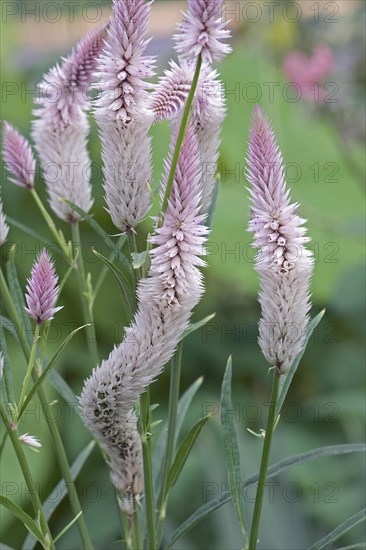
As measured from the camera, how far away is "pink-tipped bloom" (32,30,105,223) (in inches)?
26.3

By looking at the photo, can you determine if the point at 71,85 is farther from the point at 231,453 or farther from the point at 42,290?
the point at 231,453

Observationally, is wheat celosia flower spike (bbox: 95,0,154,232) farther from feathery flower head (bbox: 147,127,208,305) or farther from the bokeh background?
the bokeh background

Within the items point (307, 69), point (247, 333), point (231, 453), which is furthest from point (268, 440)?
point (307, 69)

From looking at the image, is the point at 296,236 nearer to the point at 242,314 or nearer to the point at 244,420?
the point at 244,420

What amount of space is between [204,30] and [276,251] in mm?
137

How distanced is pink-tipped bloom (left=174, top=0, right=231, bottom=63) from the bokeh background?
25.2 inches

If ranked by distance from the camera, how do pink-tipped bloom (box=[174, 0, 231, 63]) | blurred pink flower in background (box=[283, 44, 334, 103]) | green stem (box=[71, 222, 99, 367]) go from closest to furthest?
pink-tipped bloom (box=[174, 0, 231, 63]) → green stem (box=[71, 222, 99, 367]) → blurred pink flower in background (box=[283, 44, 334, 103])

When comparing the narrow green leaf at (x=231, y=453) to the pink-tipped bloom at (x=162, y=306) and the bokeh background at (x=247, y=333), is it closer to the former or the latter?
the pink-tipped bloom at (x=162, y=306)

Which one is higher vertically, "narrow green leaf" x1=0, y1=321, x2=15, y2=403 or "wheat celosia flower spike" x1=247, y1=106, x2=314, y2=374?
"wheat celosia flower spike" x1=247, y1=106, x2=314, y2=374

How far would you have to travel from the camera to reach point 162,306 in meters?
0.53

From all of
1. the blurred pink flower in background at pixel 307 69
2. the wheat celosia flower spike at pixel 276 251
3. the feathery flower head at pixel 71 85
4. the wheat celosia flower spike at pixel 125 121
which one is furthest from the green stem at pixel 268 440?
the blurred pink flower in background at pixel 307 69

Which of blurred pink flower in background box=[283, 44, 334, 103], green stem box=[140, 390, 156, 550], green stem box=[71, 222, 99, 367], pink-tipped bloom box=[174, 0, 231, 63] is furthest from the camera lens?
blurred pink flower in background box=[283, 44, 334, 103]

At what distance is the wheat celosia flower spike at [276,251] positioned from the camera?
1.69 ft

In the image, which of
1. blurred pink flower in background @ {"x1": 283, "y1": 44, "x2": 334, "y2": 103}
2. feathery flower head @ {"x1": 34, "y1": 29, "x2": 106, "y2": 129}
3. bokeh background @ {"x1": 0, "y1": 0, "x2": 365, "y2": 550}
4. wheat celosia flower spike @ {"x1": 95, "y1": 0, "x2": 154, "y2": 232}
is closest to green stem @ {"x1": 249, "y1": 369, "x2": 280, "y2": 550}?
wheat celosia flower spike @ {"x1": 95, "y1": 0, "x2": 154, "y2": 232}
